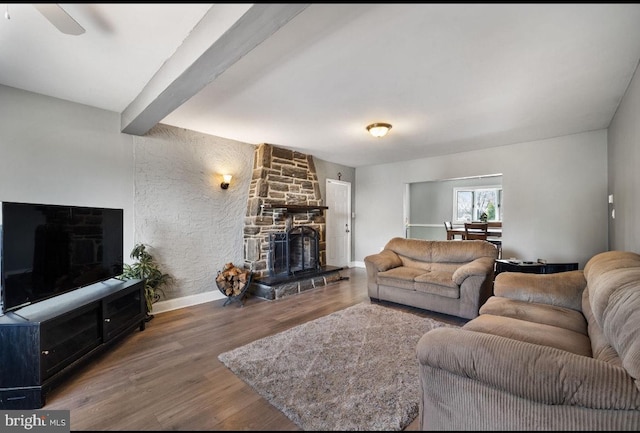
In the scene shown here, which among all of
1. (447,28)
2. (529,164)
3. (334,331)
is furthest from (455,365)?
(529,164)

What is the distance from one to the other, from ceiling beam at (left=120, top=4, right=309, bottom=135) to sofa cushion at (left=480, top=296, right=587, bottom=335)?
2.46 meters

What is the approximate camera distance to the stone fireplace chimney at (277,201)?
444 cm

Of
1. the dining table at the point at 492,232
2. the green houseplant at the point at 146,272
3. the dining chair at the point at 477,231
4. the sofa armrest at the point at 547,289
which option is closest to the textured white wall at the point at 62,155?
the green houseplant at the point at 146,272

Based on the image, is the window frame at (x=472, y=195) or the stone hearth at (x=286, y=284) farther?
the window frame at (x=472, y=195)

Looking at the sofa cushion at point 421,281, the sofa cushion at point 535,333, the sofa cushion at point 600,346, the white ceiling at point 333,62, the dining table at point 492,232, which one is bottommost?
the sofa cushion at point 421,281

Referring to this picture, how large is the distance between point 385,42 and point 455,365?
2.02 metres

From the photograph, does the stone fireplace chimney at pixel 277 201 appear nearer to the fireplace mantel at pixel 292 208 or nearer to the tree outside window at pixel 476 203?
the fireplace mantel at pixel 292 208

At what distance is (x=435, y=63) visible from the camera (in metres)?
2.21

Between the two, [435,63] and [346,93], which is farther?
[346,93]

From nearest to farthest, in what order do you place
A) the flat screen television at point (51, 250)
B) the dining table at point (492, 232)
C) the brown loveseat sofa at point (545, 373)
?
the brown loveseat sofa at point (545, 373) < the flat screen television at point (51, 250) < the dining table at point (492, 232)

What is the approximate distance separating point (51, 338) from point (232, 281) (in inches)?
84.3

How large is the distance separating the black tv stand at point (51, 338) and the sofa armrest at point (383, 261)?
117 inches

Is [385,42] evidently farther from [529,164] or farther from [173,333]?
[529,164]

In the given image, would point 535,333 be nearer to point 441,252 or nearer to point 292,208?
point 441,252
